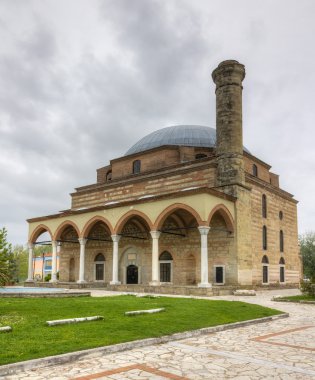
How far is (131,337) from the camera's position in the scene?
662 centimetres

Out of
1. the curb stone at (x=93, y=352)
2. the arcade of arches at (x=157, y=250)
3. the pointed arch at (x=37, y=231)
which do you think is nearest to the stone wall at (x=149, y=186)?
the arcade of arches at (x=157, y=250)

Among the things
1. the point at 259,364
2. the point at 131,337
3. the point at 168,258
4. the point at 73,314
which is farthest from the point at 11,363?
the point at 168,258

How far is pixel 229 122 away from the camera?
22.0 meters

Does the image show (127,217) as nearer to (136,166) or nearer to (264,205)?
(136,166)

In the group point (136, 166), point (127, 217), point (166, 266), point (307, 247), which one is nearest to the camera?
point (127, 217)

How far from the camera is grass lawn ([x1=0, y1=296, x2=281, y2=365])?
5.70m

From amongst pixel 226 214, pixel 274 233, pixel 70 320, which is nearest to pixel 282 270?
pixel 274 233

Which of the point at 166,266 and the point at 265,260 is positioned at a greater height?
the point at 265,260

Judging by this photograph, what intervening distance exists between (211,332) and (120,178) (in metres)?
20.7

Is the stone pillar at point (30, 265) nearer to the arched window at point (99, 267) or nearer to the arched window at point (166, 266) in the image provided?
the arched window at point (99, 267)

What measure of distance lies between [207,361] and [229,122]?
18.0 metres

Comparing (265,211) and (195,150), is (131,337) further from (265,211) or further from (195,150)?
(195,150)

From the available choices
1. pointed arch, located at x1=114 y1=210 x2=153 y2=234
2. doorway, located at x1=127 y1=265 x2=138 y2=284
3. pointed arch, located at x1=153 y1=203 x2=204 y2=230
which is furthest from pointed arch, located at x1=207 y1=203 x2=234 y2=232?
doorway, located at x1=127 y1=265 x2=138 y2=284

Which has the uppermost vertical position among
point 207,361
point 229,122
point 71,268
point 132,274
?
point 229,122
